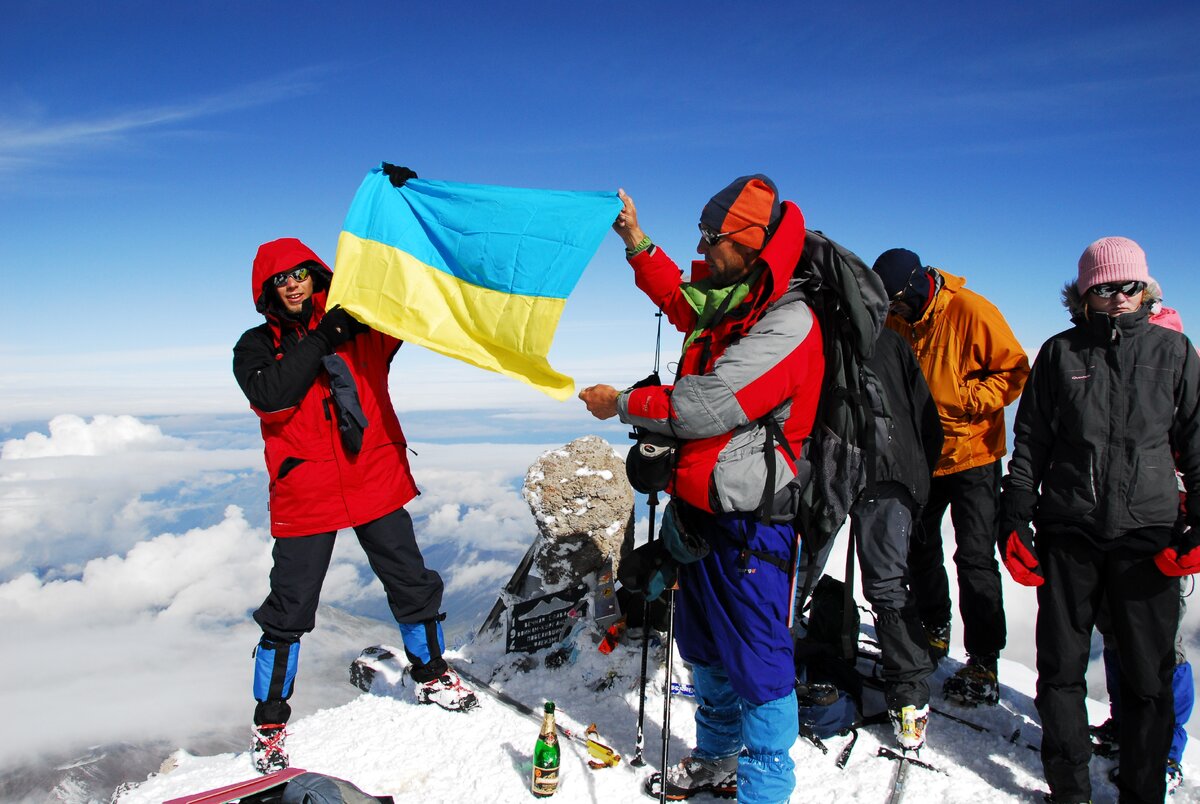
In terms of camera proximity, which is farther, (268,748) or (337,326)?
(268,748)

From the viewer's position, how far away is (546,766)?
396 centimetres

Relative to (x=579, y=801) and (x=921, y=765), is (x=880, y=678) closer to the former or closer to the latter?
(x=921, y=765)

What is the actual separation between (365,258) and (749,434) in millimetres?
2559

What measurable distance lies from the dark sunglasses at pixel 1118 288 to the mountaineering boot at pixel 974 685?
2.90 m

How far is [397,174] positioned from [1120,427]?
4.39 meters

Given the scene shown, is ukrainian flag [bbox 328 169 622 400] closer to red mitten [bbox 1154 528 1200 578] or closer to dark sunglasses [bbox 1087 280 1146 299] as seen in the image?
dark sunglasses [bbox 1087 280 1146 299]

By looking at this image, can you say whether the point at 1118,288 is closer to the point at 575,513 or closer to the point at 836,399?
the point at 836,399

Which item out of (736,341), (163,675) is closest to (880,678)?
(736,341)

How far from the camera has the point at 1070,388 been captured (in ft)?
12.1

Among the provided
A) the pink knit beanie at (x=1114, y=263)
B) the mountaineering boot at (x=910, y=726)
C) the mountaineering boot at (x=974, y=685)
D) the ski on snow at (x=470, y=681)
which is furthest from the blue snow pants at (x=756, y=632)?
the mountaineering boot at (x=974, y=685)

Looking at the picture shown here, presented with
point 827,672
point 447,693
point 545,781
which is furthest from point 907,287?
point 447,693

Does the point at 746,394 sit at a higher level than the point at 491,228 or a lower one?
lower

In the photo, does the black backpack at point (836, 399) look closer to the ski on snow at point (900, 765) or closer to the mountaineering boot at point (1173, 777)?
the ski on snow at point (900, 765)

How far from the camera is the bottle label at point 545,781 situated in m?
3.93
